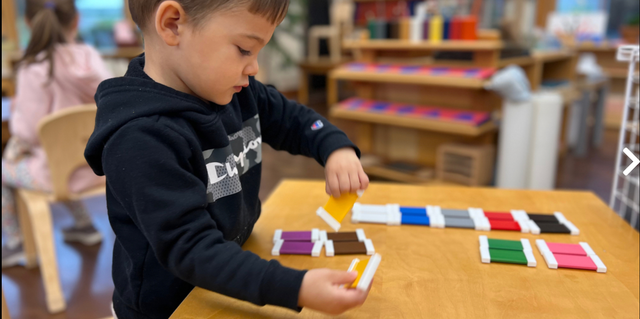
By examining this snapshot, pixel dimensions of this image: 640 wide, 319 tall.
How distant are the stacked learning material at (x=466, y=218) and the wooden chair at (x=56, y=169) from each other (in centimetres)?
106

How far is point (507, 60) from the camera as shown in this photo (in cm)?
258

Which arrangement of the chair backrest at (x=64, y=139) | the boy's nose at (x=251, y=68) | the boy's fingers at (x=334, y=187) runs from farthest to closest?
1. the chair backrest at (x=64, y=139)
2. the boy's fingers at (x=334, y=187)
3. the boy's nose at (x=251, y=68)

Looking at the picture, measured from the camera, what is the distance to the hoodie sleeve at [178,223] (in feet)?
1.66

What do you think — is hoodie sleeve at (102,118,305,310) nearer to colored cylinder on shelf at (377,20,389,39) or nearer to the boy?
the boy

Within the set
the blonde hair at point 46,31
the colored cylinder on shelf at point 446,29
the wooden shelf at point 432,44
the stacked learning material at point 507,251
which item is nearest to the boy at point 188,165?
the stacked learning material at point 507,251

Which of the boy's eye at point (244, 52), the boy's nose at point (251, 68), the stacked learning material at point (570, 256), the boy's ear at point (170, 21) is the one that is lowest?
the stacked learning material at point (570, 256)

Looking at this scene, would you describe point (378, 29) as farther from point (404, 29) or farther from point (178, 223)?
point (178, 223)

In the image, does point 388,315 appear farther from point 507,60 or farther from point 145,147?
point 507,60

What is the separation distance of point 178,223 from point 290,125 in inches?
14.8

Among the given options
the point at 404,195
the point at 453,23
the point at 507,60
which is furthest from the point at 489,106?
the point at 404,195

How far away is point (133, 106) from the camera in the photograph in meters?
0.56

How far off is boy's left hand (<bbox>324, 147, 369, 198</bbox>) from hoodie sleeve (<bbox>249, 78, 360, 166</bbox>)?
6 centimetres

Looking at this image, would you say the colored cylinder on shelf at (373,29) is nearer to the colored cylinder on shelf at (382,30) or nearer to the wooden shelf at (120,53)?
the colored cylinder on shelf at (382,30)

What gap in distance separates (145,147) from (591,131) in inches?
187
